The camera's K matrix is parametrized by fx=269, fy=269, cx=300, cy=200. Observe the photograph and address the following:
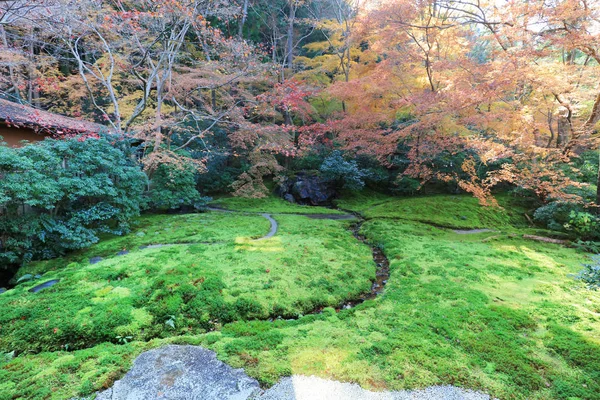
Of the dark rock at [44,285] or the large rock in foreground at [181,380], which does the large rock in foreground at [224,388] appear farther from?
the dark rock at [44,285]

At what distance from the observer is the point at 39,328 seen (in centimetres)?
319

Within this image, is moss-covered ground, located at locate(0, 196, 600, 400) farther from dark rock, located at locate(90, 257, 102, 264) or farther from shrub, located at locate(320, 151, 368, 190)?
shrub, located at locate(320, 151, 368, 190)

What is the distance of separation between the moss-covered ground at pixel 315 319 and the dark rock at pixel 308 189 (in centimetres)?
738

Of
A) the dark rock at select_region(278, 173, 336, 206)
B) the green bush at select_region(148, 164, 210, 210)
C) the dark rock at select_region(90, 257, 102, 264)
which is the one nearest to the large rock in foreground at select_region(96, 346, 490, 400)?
the dark rock at select_region(90, 257, 102, 264)

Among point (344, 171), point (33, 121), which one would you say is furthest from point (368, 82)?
point (33, 121)

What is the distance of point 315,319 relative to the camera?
12.2ft

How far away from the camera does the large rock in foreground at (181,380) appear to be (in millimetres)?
2324

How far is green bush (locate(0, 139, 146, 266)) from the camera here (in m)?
5.20

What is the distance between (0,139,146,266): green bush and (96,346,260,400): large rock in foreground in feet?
15.2

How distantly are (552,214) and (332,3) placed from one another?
16.5m

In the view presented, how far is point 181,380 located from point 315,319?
1.81 metres

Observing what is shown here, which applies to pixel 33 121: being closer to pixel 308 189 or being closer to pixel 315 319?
pixel 315 319

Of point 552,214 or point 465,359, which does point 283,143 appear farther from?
point 465,359

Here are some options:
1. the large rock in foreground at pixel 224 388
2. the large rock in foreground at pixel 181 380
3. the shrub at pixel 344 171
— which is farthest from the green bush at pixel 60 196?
the shrub at pixel 344 171
